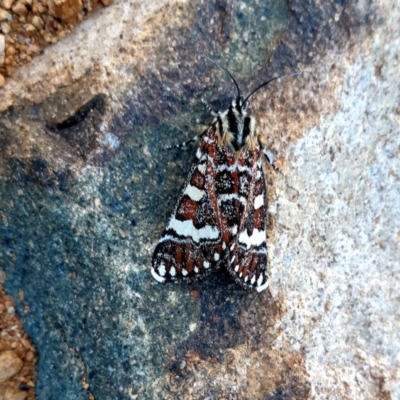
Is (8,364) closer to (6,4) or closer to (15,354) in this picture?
(15,354)

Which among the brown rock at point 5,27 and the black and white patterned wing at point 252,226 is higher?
the brown rock at point 5,27

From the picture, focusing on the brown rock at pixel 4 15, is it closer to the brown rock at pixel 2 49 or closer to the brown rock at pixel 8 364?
the brown rock at pixel 2 49

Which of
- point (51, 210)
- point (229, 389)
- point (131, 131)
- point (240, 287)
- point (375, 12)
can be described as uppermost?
point (375, 12)

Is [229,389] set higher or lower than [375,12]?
lower

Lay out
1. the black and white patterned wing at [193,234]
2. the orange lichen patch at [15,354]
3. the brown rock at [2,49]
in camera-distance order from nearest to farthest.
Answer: the brown rock at [2,49]
the black and white patterned wing at [193,234]
the orange lichen patch at [15,354]

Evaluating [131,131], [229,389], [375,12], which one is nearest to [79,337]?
[229,389]

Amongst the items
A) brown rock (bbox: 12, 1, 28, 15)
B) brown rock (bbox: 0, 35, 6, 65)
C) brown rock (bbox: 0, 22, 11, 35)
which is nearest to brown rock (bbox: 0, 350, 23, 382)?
brown rock (bbox: 0, 35, 6, 65)

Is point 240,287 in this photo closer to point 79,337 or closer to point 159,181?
point 159,181

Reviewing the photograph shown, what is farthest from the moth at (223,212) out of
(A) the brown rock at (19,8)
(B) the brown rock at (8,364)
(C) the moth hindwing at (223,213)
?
(A) the brown rock at (19,8)
